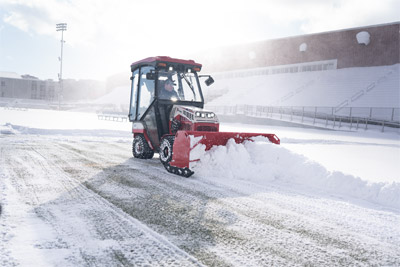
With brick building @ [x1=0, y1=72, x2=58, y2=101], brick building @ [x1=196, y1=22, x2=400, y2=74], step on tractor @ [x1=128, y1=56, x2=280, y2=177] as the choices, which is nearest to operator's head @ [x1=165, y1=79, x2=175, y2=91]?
step on tractor @ [x1=128, y1=56, x2=280, y2=177]

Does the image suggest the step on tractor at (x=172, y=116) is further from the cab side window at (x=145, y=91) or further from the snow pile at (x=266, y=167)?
the snow pile at (x=266, y=167)

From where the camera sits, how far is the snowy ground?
2.74 metres

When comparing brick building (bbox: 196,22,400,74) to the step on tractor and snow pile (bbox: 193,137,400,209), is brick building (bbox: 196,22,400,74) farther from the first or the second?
snow pile (bbox: 193,137,400,209)

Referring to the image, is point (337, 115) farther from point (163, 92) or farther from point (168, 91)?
point (163, 92)

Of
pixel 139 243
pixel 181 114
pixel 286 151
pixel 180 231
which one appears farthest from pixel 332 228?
pixel 181 114

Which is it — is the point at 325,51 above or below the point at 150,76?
above

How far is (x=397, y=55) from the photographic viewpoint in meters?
29.8

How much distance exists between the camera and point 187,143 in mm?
6047

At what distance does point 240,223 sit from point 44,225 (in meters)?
2.14

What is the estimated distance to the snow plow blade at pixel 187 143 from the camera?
19.8 ft

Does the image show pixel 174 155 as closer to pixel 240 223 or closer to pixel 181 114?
pixel 181 114

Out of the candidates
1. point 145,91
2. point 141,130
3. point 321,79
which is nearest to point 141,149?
point 141,130

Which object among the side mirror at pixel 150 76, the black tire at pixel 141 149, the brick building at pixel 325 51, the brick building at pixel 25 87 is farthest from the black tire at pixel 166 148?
the brick building at pixel 25 87

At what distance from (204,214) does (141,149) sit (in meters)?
4.86
